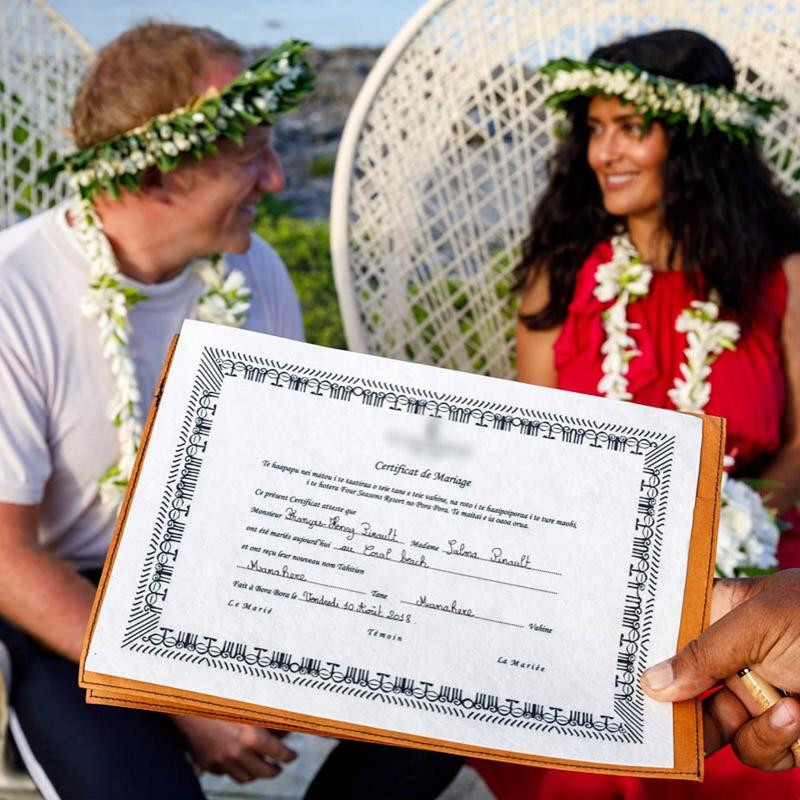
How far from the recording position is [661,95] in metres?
2.09

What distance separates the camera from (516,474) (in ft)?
3.46

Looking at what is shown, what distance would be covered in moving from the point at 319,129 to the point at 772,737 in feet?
21.2

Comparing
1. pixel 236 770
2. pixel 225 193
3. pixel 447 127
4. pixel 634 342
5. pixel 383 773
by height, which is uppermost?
pixel 225 193

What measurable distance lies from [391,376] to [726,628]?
17.1 inches

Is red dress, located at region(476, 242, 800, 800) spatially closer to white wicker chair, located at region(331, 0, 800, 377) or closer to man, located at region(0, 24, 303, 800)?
white wicker chair, located at region(331, 0, 800, 377)

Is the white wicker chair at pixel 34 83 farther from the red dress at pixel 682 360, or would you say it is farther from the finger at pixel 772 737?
the finger at pixel 772 737

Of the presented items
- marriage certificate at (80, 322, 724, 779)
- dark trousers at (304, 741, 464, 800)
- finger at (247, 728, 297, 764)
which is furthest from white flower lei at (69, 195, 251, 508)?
marriage certificate at (80, 322, 724, 779)

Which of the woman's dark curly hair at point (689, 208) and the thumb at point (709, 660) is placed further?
the woman's dark curly hair at point (689, 208)

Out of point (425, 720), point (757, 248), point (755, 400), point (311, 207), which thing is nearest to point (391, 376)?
point (425, 720)

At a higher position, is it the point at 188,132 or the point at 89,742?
the point at 188,132

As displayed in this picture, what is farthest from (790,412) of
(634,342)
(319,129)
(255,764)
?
(319,129)

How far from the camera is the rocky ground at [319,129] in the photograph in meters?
6.35

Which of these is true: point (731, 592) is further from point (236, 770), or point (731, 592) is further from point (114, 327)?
point (114, 327)
